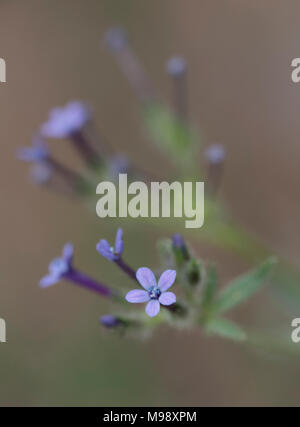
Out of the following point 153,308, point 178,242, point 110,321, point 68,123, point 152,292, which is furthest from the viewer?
point 68,123

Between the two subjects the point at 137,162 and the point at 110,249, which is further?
the point at 137,162

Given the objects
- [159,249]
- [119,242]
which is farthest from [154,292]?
[159,249]

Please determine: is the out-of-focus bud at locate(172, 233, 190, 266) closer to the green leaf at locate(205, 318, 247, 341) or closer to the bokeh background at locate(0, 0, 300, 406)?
the green leaf at locate(205, 318, 247, 341)

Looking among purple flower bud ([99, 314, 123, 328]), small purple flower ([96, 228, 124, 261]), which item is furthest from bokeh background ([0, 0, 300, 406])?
small purple flower ([96, 228, 124, 261])

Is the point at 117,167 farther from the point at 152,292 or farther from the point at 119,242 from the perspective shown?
the point at 152,292

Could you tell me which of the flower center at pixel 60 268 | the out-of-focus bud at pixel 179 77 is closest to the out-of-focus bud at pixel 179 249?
the flower center at pixel 60 268

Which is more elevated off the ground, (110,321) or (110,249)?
(110,249)

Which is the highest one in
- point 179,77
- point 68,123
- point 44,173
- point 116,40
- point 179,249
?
point 116,40
